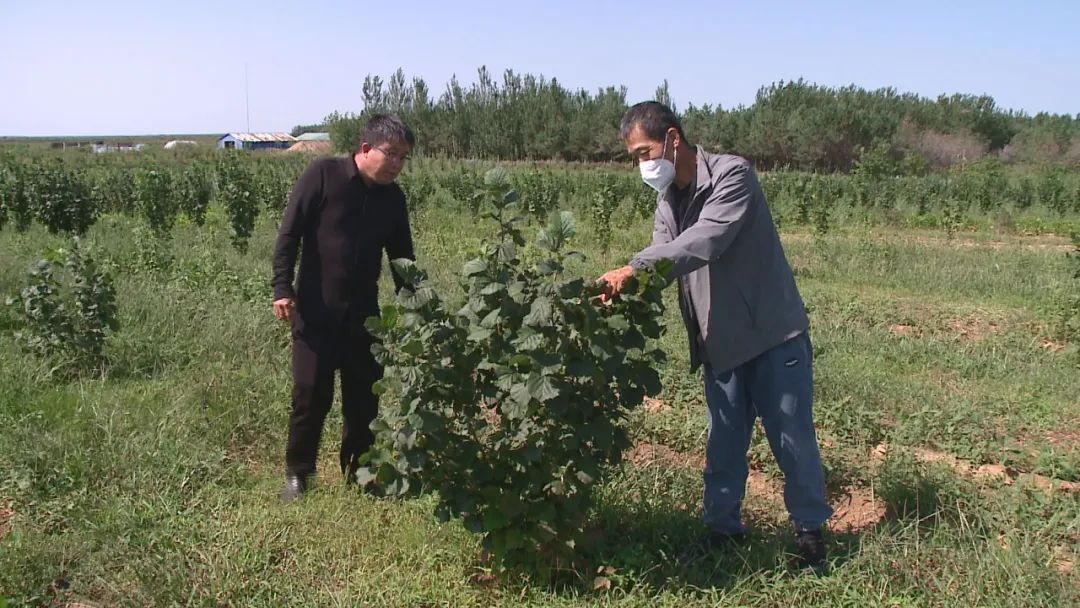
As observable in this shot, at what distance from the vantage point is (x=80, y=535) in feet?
10.1

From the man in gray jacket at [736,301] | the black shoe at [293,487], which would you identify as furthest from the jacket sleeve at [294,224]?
the man in gray jacket at [736,301]

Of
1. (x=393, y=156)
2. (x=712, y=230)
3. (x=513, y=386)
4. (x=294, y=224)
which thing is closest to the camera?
(x=513, y=386)

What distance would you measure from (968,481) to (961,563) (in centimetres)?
103

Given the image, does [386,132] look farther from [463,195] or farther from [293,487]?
[463,195]

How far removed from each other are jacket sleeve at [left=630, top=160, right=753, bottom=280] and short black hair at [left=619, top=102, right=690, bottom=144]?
25 centimetres

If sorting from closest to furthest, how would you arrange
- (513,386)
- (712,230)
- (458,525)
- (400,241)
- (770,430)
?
1. (513,386)
2. (712,230)
3. (770,430)
4. (458,525)
5. (400,241)

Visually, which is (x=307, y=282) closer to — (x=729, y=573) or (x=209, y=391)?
(x=209, y=391)

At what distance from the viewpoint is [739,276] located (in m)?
2.80

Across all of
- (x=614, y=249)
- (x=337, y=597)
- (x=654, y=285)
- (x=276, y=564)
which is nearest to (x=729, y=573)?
(x=654, y=285)

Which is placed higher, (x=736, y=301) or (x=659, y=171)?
(x=659, y=171)

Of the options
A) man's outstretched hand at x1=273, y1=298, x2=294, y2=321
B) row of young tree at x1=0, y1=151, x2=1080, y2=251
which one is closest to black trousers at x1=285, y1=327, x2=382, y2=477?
man's outstretched hand at x1=273, y1=298, x2=294, y2=321

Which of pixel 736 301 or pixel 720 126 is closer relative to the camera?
pixel 736 301

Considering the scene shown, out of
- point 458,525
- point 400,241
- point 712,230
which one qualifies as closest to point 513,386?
point 712,230

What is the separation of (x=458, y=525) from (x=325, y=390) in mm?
893
